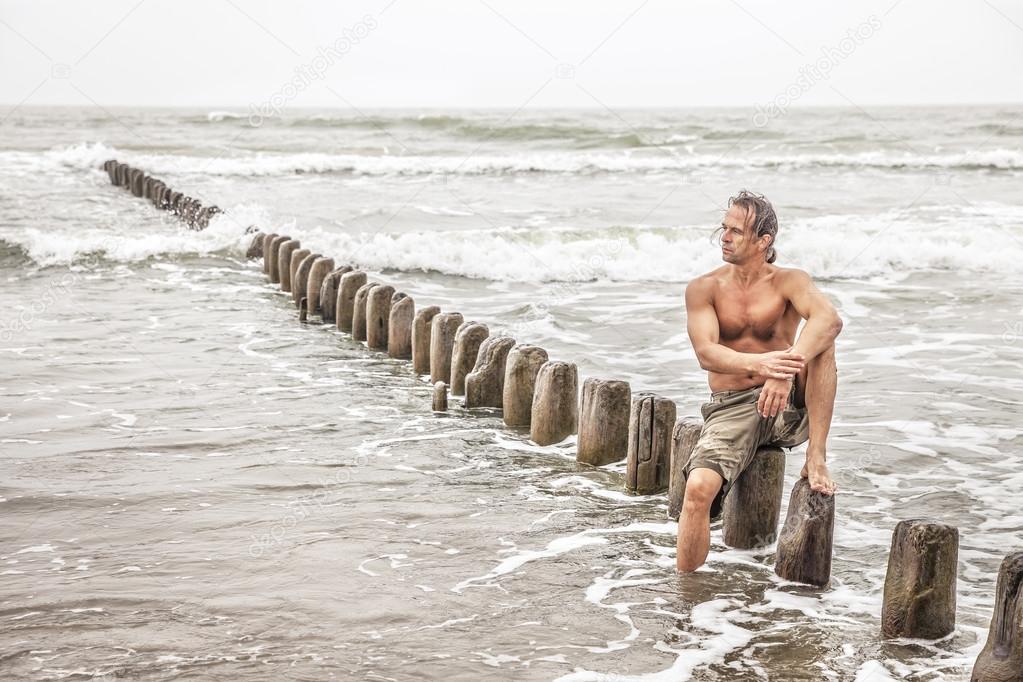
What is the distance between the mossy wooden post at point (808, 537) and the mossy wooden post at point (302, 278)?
8826 mm

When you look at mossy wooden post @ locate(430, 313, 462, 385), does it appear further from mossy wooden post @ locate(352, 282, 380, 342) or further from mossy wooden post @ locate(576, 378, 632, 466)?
mossy wooden post @ locate(576, 378, 632, 466)

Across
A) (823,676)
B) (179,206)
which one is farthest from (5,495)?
(179,206)

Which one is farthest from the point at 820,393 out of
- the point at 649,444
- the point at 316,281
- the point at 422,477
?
the point at 316,281

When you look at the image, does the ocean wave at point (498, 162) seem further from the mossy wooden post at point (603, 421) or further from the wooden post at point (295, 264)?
the mossy wooden post at point (603, 421)

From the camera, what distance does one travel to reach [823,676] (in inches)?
177

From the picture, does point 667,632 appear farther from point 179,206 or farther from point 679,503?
point 179,206

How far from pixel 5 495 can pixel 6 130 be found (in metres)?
51.4

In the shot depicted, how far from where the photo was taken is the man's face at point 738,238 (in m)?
5.69

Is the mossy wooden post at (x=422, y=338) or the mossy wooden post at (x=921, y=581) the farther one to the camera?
the mossy wooden post at (x=422, y=338)

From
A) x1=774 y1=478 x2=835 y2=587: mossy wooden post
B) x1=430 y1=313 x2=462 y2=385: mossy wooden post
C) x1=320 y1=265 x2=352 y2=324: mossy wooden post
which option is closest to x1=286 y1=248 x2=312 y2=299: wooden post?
x1=320 y1=265 x2=352 y2=324: mossy wooden post

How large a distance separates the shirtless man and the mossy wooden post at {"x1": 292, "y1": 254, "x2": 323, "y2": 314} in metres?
8.20

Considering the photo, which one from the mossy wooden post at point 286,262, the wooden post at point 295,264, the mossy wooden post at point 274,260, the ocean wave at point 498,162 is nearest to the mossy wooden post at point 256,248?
the mossy wooden post at point 274,260

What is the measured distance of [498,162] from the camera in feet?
123

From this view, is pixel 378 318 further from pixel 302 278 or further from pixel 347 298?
pixel 302 278
